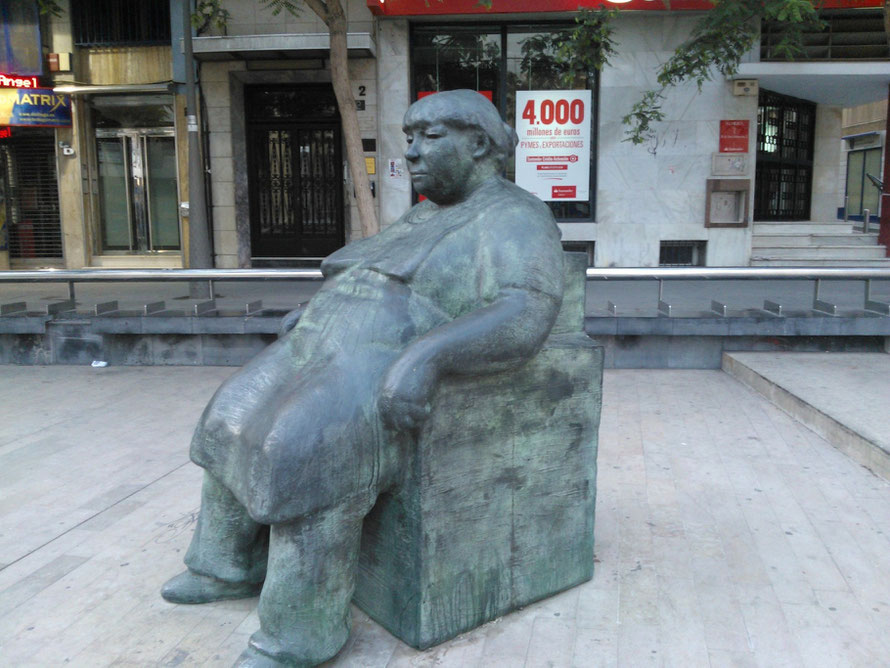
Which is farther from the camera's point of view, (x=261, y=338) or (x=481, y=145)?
(x=261, y=338)

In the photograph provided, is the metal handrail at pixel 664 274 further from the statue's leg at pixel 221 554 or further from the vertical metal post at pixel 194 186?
the statue's leg at pixel 221 554

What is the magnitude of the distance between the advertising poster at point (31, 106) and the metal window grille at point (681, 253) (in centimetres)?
991

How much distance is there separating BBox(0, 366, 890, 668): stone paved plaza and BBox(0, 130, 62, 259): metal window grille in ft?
34.2

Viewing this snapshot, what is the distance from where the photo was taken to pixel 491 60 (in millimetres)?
11758

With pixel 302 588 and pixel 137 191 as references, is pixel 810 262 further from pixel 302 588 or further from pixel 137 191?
pixel 137 191

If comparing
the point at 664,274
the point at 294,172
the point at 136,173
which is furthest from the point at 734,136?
the point at 136,173

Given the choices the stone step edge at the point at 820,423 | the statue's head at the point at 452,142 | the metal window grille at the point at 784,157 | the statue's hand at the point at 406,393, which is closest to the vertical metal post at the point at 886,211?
the metal window grille at the point at 784,157

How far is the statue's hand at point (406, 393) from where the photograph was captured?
2.11 meters

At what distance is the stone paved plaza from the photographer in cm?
241

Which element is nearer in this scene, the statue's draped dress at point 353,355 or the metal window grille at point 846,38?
the statue's draped dress at point 353,355

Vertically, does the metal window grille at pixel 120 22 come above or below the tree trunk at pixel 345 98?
above

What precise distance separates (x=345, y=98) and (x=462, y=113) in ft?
18.2

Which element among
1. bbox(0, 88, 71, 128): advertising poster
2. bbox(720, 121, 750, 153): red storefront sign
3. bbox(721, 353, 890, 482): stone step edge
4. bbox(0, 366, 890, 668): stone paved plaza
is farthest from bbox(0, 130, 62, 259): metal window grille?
bbox(721, 353, 890, 482): stone step edge

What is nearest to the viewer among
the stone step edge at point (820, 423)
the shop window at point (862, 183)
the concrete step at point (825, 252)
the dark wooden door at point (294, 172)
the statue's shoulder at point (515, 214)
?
the statue's shoulder at point (515, 214)
